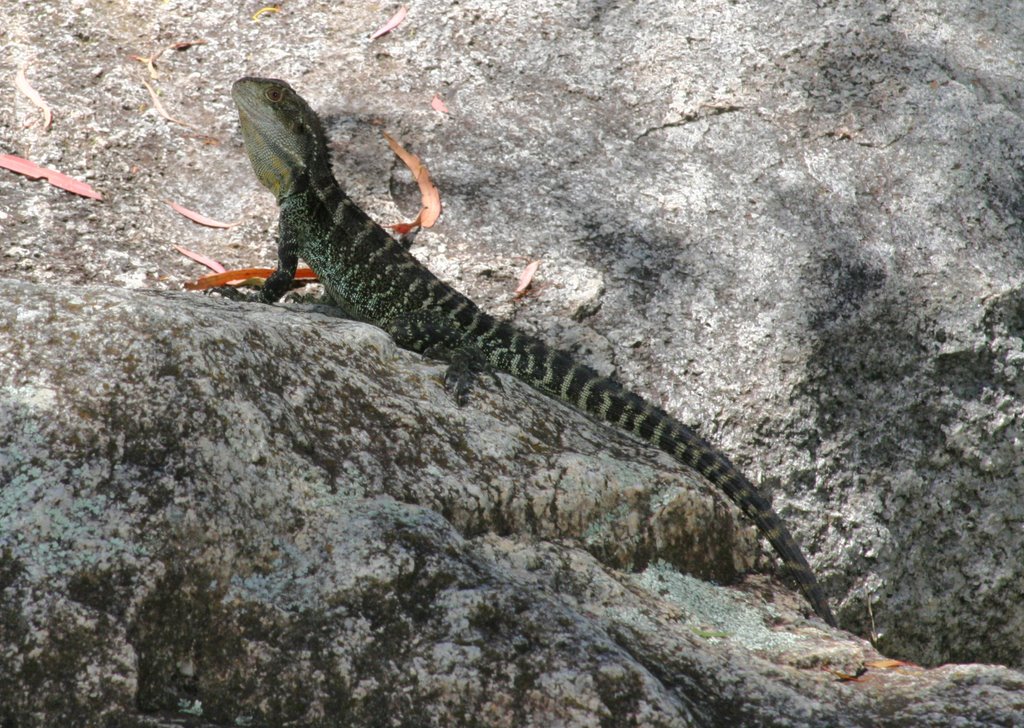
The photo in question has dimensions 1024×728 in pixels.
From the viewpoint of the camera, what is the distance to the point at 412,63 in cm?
602

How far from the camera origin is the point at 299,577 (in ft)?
8.32

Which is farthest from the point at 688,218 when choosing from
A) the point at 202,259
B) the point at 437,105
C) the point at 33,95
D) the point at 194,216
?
the point at 33,95

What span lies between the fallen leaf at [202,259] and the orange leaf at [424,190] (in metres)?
1.07

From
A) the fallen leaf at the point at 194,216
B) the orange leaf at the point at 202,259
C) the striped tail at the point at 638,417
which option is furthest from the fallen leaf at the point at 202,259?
the striped tail at the point at 638,417

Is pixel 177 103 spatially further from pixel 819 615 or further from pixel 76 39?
pixel 819 615

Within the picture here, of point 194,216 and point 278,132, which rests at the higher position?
point 278,132

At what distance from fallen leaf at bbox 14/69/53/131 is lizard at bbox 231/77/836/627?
3.51 ft

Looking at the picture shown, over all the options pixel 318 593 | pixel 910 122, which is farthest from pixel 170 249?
pixel 910 122

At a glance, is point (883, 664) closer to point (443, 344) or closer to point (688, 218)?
point (443, 344)

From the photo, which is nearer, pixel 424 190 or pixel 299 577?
pixel 299 577

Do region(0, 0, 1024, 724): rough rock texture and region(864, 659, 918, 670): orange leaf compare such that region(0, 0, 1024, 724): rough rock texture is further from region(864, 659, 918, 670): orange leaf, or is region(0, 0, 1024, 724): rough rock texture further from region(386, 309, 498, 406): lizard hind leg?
region(864, 659, 918, 670): orange leaf

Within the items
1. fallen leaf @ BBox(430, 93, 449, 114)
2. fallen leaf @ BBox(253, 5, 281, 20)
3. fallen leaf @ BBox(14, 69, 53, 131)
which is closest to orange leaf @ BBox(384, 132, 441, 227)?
fallen leaf @ BBox(430, 93, 449, 114)

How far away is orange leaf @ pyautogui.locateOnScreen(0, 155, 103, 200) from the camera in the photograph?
5.17 metres

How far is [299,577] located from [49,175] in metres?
3.64
